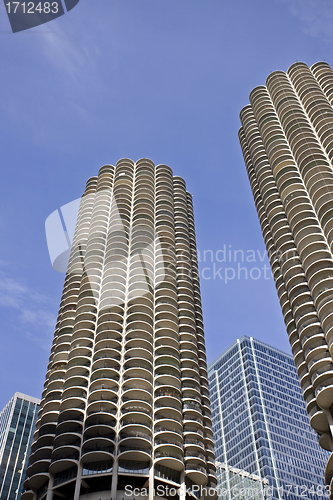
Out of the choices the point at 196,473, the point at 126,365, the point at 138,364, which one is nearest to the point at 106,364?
the point at 126,365

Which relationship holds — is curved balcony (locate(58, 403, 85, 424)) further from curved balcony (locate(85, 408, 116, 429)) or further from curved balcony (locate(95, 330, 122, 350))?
curved balcony (locate(95, 330, 122, 350))

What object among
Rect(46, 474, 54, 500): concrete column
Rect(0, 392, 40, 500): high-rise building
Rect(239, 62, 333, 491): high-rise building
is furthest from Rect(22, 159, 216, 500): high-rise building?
Rect(0, 392, 40, 500): high-rise building

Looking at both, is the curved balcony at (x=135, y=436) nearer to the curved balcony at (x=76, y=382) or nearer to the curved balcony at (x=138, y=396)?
the curved balcony at (x=138, y=396)

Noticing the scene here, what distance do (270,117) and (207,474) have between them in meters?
51.3

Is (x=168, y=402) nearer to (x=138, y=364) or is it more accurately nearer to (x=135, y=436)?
(x=138, y=364)

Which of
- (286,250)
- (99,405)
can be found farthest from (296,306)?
(99,405)

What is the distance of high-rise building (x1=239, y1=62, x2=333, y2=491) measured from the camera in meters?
50.5

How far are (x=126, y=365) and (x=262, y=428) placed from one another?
79131 mm

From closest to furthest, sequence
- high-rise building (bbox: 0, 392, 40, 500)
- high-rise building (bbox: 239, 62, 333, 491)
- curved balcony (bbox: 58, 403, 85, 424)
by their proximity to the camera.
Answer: high-rise building (bbox: 239, 62, 333, 491)
curved balcony (bbox: 58, 403, 85, 424)
high-rise building (bbox: 0, 392, 40, 500)

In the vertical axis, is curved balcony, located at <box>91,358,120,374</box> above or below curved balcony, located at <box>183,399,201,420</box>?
above

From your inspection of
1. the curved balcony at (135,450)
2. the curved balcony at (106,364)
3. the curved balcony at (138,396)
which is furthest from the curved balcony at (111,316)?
the curved balcony at (135,450)

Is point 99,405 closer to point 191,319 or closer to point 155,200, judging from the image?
point 191,319

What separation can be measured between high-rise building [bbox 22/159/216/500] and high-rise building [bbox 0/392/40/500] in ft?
184

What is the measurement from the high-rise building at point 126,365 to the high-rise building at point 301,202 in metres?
14.0
